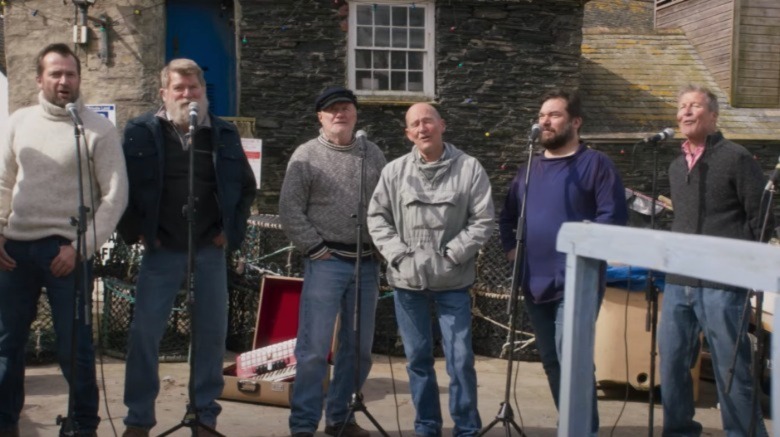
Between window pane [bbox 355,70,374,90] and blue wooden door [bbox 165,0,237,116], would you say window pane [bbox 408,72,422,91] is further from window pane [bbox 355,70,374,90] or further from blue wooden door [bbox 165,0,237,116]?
blue wooden door [bbox 165,0,237,116]

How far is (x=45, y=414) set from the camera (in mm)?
5785

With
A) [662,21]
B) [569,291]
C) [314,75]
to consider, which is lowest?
[569,291]

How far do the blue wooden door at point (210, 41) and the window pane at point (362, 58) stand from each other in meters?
1.70

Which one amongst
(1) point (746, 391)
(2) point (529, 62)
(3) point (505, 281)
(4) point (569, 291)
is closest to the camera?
(4) point (569, 291)

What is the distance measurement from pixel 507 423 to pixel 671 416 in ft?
2.73

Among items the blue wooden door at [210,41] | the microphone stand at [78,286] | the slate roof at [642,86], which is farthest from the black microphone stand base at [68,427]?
the slate roof at [642,86]

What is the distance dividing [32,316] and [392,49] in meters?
9.63

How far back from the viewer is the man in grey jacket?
4.96 meters

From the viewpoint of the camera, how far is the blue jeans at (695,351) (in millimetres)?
4582

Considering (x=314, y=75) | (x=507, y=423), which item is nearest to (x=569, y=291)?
(x=507, y=423)

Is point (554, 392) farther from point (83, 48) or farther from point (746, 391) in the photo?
point (83, 48)

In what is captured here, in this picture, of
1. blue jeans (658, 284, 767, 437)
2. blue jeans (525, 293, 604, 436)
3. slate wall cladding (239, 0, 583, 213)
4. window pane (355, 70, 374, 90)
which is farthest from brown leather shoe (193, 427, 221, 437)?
window pane (355, 70, 374, 90)

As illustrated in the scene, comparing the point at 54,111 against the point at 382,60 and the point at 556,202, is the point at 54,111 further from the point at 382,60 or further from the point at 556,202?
the point at 382,60

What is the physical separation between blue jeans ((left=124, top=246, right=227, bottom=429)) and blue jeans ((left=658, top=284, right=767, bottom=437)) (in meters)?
2.17
